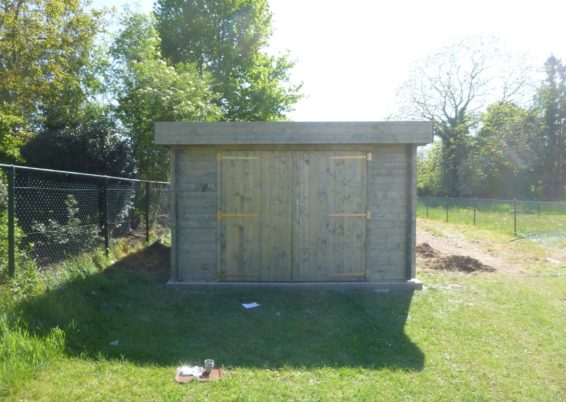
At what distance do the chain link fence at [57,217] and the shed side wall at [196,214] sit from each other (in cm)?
152

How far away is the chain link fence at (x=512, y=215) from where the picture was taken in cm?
1494

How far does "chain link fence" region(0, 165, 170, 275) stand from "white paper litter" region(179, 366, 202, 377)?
9.02 feet

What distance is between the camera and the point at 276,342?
4699mm

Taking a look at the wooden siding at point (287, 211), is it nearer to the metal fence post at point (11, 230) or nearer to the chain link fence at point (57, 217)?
the chain link fence at point (57, 217)

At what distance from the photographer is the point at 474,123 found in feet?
122

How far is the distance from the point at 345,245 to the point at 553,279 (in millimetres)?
4302

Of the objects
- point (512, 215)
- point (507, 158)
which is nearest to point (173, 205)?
point (512, 215)

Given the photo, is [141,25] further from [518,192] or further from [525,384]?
[518,192]

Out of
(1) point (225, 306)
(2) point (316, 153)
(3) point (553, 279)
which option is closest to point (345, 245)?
(2) point (316, 153)

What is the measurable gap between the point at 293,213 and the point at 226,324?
90.7 inches

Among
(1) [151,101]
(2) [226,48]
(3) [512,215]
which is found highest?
(2) [226,48]

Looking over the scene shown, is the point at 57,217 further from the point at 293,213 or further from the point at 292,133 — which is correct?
the point at 292,133

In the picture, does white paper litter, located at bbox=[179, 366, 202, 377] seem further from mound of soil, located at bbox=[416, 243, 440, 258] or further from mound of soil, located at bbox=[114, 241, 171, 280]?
mound of soil, located at bbox=[416, 243, 440, 258]

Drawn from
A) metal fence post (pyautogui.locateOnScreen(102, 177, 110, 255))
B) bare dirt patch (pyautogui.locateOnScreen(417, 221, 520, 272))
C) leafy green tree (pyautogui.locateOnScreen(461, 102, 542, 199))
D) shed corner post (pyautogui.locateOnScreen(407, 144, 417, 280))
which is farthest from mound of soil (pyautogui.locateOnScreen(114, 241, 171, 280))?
leafy green tree (pyautogui.locateOnScreen(461, 102, 542, 199))
